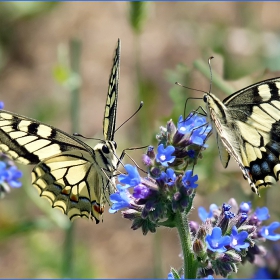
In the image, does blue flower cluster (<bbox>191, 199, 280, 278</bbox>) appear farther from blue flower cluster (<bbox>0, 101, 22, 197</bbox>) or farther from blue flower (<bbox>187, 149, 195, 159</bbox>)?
blue flower cluster (<bbox>0, 101, 22, 197</bbox>)

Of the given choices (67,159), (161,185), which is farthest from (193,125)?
(67,159)

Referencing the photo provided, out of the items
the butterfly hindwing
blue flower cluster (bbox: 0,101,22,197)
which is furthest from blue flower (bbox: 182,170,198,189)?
blue flower cluster (bbox: 0,101,22,197)

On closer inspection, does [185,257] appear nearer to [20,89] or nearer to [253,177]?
[253,177]

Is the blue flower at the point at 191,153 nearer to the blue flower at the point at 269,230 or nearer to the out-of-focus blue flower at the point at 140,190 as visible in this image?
the out-of-focus blue flower at the point at 140,190

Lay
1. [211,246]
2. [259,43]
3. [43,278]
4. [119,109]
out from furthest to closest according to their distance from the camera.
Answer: [119,109]
[259,43]
[43,278]
[211,246]

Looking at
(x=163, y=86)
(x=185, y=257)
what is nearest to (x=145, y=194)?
(x=185, y=257)

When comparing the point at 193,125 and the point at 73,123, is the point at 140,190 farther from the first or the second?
the point at 73,123
